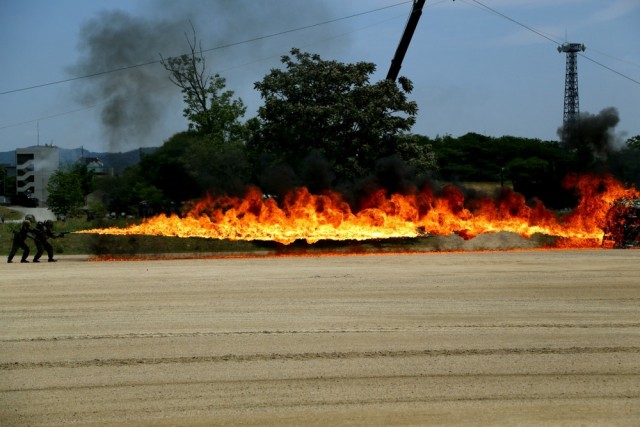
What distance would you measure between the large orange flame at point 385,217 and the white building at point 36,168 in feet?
242

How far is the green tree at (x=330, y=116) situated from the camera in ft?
147

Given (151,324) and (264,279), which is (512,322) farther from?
(264,279)

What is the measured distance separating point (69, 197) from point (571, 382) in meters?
55.6

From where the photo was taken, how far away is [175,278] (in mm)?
23781

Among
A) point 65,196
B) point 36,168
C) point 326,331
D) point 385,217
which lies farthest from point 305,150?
point 36,168

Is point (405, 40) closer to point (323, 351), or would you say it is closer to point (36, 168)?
point (323, 351)

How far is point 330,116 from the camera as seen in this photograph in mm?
45188

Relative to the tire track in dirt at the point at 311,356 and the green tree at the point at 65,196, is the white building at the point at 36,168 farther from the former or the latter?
the tire track in dirt at the point at 311,356

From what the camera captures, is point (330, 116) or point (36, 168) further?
point (36, 168)

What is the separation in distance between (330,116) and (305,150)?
2371 mm

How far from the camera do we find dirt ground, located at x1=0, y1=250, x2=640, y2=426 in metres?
9.84

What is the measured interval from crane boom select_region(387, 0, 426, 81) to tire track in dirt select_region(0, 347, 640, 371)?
30.0m

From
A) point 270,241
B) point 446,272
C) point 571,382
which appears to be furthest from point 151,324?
point 270,241

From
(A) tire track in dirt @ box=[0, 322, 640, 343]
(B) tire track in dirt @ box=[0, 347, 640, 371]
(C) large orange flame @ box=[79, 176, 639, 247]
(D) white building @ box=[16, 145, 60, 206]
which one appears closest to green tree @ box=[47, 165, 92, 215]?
(C) large orange flame @ box=[79, 176, 639, 247]
